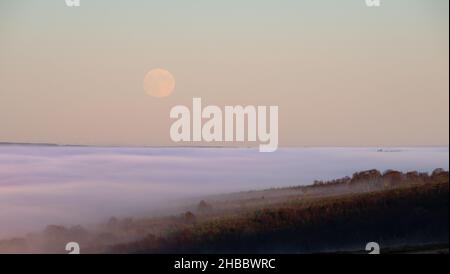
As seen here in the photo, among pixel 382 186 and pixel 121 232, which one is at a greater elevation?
pixel 382 186

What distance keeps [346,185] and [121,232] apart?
1642 mm

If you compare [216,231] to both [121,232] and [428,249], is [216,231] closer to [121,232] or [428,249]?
[121,232]

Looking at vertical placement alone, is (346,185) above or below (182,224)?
above

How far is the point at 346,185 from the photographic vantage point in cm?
430

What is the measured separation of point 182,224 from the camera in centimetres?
417

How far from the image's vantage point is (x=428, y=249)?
434 cm

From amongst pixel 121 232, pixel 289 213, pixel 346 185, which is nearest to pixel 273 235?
pixel 289 213

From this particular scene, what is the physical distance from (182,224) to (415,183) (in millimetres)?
1732

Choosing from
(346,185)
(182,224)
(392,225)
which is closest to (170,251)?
(182,224)

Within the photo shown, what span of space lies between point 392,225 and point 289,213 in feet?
2.47

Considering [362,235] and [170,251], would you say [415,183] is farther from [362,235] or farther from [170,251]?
[170,251]
